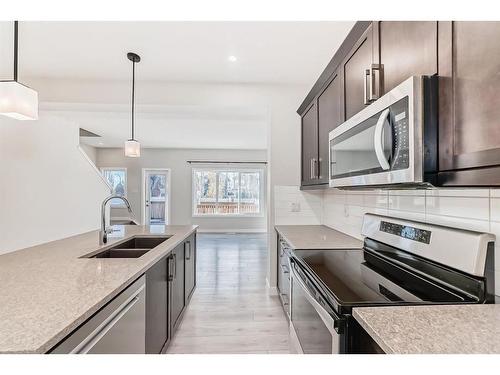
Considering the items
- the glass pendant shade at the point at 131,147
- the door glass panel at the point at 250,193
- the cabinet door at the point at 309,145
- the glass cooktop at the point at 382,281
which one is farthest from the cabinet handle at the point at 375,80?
the door glass panel at the point at 250,193

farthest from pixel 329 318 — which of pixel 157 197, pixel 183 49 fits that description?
pixel 157 197

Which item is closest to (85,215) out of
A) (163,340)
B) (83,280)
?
(163,340)

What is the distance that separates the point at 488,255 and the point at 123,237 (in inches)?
96.1

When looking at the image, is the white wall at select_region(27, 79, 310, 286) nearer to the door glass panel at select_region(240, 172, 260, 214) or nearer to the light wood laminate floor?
the light wood laminate floor

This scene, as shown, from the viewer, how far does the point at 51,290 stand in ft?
3.47

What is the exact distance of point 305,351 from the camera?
1.38 m

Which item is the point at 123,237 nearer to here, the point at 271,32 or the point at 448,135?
the point at 271,32

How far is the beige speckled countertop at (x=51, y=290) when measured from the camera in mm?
733

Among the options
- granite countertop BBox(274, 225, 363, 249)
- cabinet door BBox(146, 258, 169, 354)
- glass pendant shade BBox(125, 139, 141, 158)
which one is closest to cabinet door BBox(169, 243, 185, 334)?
cabinet door BBox(146, 258, 169, 354)

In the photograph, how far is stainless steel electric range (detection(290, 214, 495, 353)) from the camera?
959 mm

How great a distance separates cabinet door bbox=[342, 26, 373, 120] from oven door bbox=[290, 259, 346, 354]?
38.9 inches

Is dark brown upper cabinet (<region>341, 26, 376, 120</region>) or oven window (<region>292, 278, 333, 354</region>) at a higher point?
dark brown upper cabinet (<region>341, 26, 376, 120</region>)

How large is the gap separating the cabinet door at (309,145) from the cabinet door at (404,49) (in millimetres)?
1219

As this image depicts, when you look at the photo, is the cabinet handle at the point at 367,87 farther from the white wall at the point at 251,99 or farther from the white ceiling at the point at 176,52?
the white wall at the point at 251,99
